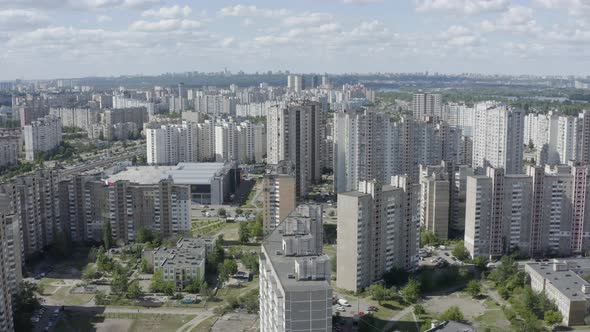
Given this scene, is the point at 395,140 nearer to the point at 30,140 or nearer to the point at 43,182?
the point at 43,182

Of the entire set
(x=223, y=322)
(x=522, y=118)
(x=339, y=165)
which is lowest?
(x=223, y=322)

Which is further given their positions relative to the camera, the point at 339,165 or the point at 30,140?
the point at 30,140

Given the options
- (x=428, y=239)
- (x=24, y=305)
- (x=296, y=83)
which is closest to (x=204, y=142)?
(x=428, y=239)

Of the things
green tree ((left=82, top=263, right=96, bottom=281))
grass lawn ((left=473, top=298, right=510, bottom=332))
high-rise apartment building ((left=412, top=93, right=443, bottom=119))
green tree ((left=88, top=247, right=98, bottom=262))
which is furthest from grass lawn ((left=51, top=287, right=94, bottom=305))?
high-rise apartment building ((left=412, top=93, right=443, bottom=119))

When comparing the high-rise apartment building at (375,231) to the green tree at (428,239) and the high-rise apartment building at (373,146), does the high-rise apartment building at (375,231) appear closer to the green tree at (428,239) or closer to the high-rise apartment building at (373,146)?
the green tree at (428,239)

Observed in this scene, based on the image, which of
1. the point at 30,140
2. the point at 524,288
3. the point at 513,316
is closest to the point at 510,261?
the point at 524,288
